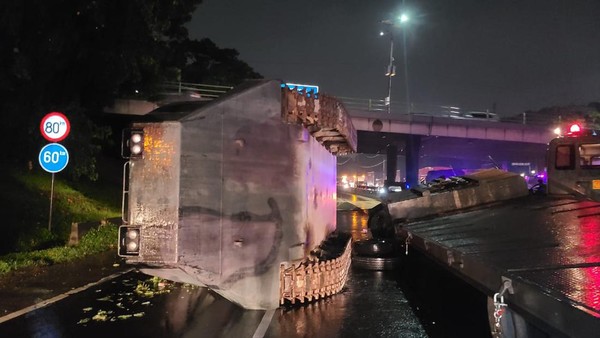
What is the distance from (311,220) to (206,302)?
2078 mm

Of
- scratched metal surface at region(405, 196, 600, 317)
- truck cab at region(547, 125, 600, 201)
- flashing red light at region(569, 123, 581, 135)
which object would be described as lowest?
scratched metal surface at region(405, 196, 600, 317)

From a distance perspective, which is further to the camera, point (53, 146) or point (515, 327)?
point (53, 146)

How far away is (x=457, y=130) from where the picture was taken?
4397 centimetres

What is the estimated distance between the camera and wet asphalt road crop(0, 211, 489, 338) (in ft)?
18.9

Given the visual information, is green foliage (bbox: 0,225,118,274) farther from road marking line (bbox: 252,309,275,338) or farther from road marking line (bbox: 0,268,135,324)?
road marking line (bbox: 252,309,275,338)

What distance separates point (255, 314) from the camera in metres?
6.10

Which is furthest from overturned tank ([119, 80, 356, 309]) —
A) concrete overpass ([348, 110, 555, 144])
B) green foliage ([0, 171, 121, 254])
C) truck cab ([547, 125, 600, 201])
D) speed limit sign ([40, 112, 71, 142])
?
concrete overpass ([348, 110, 555, 144])

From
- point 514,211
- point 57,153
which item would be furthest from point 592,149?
point 57,153

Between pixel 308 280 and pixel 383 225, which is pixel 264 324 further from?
pixel 383 225

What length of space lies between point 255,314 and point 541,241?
11.6 feet

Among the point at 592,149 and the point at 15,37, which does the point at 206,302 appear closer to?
the point at 592,149

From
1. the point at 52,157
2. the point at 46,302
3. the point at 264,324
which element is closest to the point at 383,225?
the point at 264,324

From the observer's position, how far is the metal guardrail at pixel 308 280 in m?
6.23

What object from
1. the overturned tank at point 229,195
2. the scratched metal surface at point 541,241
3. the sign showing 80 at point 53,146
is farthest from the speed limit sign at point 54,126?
the scratched metal surface at point 541,241
